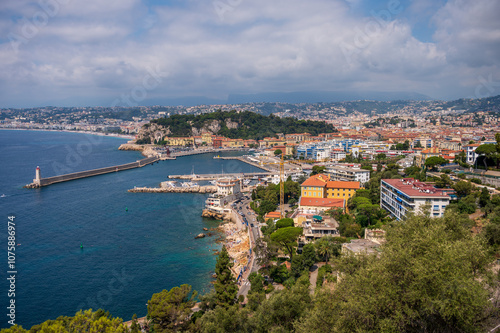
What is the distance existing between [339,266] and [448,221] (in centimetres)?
201

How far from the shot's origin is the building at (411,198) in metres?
8.55

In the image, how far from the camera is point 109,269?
8625mm

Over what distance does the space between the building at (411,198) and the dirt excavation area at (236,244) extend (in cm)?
408

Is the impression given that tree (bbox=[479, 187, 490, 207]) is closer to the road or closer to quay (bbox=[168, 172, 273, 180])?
the road

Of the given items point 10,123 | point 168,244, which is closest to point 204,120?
point 168,244

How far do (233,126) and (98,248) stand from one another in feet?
124

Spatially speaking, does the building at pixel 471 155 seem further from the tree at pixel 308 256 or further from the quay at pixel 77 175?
the quay at pixel 77 175

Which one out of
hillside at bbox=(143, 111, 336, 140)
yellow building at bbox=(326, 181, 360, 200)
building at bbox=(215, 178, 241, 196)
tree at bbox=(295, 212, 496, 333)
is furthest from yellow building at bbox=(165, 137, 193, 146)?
tree at bbox=(295, 212, 496, 333)

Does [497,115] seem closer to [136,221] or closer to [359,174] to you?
[359,174]

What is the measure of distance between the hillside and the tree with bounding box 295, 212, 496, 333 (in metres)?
39.6

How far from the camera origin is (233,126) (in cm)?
4697

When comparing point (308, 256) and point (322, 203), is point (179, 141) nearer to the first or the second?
point (322, 203)

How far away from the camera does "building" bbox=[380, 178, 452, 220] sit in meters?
8.55

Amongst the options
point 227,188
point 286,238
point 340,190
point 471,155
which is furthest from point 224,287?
point 471,155
